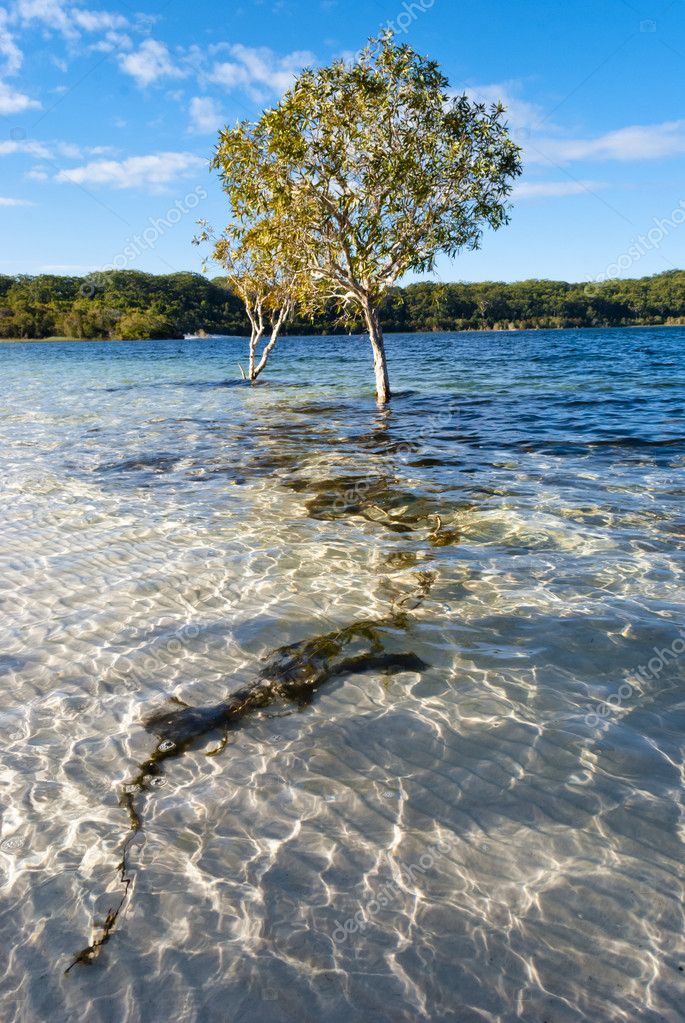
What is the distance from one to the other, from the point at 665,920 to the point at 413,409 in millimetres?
25119

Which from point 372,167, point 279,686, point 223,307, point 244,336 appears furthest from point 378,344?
point 244,336

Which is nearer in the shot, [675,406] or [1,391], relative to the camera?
[675,406]

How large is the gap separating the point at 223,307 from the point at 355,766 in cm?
17151

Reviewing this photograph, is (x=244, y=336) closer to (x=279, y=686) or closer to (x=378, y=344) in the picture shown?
(x=378, y=344)

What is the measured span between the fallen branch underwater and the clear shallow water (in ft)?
0.38

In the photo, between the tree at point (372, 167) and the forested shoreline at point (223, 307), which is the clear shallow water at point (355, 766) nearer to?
the tree at point (372, 167)

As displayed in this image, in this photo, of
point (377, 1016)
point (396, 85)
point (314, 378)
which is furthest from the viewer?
point (314, 378)

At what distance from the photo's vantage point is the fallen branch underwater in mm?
4875

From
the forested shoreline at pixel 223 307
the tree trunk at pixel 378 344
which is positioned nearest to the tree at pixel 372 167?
the tree trunk at pixel 378 344

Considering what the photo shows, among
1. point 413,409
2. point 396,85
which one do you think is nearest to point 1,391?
point 413,409

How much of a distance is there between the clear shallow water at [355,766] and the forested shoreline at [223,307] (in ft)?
441

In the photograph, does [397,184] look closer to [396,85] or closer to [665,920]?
[396,85]

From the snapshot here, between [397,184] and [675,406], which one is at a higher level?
[397,184]

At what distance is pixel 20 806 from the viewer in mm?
4508
